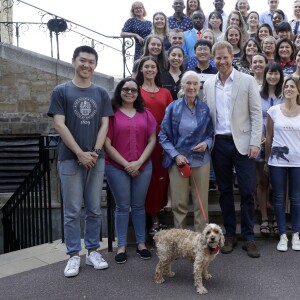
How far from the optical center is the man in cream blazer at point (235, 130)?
422cm

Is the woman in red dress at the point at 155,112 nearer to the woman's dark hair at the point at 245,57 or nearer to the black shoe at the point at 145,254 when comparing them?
the black shoe at the point at 145,254

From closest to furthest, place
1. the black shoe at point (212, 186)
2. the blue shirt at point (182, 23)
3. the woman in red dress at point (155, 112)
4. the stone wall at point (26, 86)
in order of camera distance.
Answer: the woman in red dress at point (155, 112) → the black shoe at point (212, 186) → the blue shirt at point (182, 23) → the stone wall at point (26, 86)

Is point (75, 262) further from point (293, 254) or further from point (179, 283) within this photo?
point (293, 254)

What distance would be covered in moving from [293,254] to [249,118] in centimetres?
149

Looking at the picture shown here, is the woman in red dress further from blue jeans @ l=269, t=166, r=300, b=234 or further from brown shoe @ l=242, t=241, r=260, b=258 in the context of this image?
blue jeans @ l=269, t=166, r=300, b=234

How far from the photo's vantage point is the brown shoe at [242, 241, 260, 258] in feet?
13.9

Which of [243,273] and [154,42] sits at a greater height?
[154,42]

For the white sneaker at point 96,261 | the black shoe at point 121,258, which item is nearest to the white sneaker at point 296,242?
the black shoe at point 121,258

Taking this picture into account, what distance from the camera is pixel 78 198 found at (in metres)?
3.95

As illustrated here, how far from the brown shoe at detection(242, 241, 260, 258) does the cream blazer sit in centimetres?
96

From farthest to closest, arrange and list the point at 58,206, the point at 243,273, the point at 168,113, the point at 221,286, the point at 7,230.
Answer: the point at 58,206, the point at 7,230, the point at 168,113, the point at 243,273, the point at 221,286

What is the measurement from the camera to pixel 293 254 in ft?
14.2

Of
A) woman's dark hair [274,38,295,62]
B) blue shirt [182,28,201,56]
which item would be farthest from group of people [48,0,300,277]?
blue shirt [182,28,201,56]

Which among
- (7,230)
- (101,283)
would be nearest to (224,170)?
(101,283)
